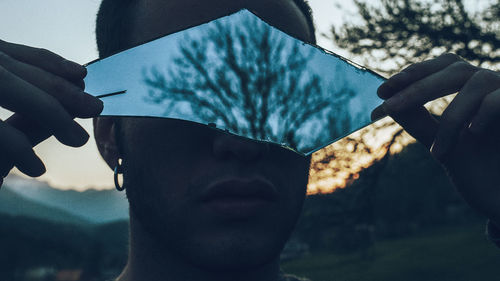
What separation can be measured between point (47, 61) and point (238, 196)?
79 cm

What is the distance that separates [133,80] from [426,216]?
2703cm

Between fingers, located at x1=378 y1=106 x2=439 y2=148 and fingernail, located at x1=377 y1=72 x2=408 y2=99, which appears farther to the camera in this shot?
fingers, located at x1=378 y1=106 x2=439 y2=148

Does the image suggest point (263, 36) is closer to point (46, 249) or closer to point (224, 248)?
point (224, 248)

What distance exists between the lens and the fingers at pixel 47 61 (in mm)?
1021

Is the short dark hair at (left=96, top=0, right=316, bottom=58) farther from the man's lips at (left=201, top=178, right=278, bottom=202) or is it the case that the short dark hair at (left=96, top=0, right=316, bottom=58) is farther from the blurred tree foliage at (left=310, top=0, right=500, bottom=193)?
the blurred tree foliage at (left=310, top=0, right=500, bottom=193)

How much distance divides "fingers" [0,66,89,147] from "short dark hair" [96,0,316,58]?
0.75 meters

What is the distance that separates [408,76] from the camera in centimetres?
116

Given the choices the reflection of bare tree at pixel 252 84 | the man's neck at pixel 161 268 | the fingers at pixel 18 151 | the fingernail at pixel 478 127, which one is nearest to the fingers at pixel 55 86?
the fingers at pixel 18 151

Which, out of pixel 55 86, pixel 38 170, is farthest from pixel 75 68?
pixel 38 170

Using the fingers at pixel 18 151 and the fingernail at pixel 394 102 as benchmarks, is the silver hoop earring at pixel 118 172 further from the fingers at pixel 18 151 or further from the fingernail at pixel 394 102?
the fingernail at pixel 394 102

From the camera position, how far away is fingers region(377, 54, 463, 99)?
1.15m

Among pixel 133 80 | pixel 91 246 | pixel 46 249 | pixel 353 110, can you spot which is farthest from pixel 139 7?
pixel 91 246

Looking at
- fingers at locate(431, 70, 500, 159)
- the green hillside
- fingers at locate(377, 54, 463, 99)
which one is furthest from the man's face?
the green hillside

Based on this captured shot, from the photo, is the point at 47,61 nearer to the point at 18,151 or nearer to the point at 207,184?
the point at 18,151
